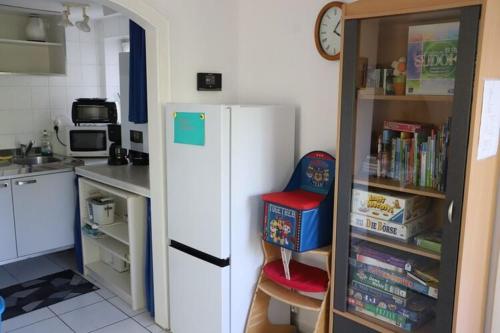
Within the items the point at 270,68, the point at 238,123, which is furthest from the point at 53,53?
the point at 238,123

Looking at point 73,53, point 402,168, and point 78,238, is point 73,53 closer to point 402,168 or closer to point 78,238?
point 78,238

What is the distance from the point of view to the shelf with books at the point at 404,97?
180 cm

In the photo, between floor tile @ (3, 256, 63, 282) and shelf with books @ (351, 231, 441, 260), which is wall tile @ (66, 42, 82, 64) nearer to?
floor tile @ (3, 256, 63, 282)

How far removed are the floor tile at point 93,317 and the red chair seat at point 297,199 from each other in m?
1.46

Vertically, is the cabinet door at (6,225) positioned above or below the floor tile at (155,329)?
above

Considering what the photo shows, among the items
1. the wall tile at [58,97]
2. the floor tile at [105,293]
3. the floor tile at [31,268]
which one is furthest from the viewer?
the wall tile at [58,97]

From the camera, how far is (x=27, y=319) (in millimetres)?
3025

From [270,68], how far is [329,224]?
1.09 metres

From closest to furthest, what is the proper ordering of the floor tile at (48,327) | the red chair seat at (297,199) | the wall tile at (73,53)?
the red chair seat at (297,199), the floor tile at (48,327), the wall tile at (73,53)

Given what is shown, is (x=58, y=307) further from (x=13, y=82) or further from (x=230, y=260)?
(x=13, y=82)

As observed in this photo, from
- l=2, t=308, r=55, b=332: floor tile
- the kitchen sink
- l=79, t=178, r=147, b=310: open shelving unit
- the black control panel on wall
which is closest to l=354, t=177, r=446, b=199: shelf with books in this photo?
the black control panel on wall

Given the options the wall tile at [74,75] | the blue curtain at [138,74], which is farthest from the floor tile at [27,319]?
the wall tile at [74,75]

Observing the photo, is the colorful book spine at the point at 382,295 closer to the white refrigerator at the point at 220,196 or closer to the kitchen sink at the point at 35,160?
the white refrigerator at the point at 220,196

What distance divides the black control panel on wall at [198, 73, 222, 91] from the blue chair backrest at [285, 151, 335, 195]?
743 millimetres
